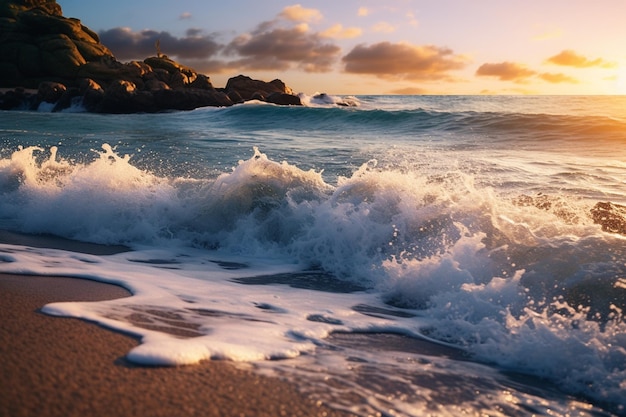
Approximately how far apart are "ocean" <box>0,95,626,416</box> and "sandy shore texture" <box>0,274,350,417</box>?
0.12 meters

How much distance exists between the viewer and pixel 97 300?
3.11 meters

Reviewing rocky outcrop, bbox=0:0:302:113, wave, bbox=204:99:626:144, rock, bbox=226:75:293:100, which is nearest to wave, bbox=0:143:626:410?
wave, bbox=204:99:626:144

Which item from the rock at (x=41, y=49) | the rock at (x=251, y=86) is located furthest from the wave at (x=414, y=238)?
the rock at (x=41, y=49)

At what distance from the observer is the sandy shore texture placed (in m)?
1.77

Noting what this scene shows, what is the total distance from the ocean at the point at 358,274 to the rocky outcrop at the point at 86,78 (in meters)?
26.4

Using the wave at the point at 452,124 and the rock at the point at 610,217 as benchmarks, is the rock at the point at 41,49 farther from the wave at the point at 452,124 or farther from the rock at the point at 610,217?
the rock at the point at 610,217

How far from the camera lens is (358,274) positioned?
15.2ft

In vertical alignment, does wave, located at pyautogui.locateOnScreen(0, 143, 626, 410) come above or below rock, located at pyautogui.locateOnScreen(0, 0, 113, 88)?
below

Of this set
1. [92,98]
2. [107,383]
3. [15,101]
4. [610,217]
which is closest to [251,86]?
[92,98]

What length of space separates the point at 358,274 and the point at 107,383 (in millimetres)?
2925

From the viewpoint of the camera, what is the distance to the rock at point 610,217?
510 centimetres

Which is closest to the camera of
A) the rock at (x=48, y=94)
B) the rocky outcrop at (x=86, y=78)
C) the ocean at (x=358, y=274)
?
the ocean at (x=358, y=274)

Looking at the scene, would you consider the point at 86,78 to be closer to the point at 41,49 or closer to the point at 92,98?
the point at 41,49

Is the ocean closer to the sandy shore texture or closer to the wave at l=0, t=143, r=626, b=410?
the wave at l=0, t=143, r=626, b=410
